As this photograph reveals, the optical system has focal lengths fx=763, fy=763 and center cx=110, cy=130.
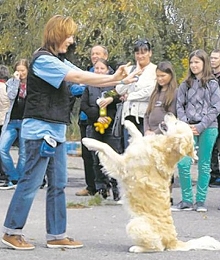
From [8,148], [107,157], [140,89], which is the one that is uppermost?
[140,89]

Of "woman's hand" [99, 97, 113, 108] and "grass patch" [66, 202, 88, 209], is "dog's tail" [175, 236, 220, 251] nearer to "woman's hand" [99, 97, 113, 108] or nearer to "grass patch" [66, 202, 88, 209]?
"grass patch" [66, 202, 88, 209]

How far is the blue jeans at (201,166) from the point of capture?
9.29 meters

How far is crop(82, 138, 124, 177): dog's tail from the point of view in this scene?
6766mm

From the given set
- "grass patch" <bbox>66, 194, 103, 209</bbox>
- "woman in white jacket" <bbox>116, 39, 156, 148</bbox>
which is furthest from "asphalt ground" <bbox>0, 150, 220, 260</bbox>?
"woman in white jacket" <bbox>116, 39, 156, 148</bbox>

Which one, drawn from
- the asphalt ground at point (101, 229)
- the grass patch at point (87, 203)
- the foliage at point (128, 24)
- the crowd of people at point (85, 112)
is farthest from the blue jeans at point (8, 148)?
the foliage at point (128, 24)

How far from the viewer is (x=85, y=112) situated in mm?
10297

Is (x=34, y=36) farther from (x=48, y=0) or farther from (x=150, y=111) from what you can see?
(x=150, y=111)

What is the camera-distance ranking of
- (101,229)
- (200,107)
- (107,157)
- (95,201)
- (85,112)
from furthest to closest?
(85,112)
(95,201)
(200,107)
(101,229)
(107,157)

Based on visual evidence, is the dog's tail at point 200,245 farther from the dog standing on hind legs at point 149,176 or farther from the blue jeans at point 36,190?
the blue jeans at point 36,190

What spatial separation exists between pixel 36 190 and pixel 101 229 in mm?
1448

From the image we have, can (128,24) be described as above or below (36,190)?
above

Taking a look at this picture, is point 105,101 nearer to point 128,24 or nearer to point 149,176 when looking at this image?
point 149,176

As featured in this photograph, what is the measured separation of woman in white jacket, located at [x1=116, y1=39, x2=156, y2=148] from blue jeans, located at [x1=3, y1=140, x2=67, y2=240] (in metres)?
2.79

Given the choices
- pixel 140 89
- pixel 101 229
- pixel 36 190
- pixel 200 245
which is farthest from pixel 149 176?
pixel 140 89
